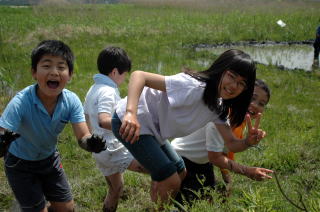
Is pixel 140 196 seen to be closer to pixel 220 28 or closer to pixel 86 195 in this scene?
pixel 86 195

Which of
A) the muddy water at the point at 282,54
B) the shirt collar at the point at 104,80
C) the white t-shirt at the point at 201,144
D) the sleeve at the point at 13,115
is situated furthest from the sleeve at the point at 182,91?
the muddy water at the point at 282,54

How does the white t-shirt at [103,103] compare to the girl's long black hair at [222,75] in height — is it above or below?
below

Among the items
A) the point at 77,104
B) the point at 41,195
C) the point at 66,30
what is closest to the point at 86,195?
the point at 41,195

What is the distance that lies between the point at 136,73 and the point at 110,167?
2.86 feet

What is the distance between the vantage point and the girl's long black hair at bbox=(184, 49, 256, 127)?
213 centimetres

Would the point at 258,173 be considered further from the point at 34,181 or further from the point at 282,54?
the point at 282,54

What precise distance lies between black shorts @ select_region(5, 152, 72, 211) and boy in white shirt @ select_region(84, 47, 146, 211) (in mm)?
353

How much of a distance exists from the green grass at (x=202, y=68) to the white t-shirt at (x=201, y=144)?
371mm

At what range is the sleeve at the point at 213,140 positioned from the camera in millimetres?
2446

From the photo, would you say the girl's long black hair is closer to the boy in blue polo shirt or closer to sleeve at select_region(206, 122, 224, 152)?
sleeve at select_region(206, 122, 224, 152)

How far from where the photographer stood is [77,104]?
2.44 m

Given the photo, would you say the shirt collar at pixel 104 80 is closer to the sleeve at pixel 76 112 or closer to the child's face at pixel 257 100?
the sleeve at pixel 76 112

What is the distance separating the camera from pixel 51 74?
220 cm

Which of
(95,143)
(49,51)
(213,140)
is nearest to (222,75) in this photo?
(213,140)
